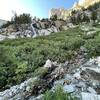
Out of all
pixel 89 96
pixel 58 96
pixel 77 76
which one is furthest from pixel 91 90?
pixel 58 96

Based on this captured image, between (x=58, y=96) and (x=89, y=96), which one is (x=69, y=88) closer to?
(x=89, y=96)

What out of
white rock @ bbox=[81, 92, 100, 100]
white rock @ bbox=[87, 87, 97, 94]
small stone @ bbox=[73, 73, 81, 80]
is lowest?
white rock @ bbox=[87, 87, 97, 94]

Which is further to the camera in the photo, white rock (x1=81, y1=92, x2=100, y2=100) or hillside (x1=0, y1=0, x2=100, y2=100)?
hillside (x1=0, y1=0, x2=100, y2=100)

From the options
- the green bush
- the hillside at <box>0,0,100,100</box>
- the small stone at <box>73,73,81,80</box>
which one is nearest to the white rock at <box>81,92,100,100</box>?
the hillside at <box>0,0,100,100</box>

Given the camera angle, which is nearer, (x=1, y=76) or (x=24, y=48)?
(x=1, y=76)

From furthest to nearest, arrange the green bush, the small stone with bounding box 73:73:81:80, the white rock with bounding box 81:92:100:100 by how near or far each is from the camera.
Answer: the small stone with bounding box 73:73:81:80
the white rock with bounding box 81:92:100:100
the green bush

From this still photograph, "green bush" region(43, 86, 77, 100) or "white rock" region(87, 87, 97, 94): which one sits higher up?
"green bush" region(43, 86, 77, 100)

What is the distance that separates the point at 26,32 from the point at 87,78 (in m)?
70.5

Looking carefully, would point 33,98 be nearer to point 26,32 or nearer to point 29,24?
point 26,32

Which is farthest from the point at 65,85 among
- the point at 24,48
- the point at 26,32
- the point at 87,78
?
the point at 26,32

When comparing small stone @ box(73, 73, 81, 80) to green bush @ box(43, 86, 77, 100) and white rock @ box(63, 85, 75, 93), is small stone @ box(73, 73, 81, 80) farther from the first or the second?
green bush @ box(43, 86, 77, 100)

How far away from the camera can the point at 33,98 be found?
966 cm

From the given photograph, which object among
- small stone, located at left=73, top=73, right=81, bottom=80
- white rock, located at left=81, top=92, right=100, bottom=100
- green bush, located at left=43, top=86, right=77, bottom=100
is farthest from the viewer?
small stone, located at left=73, top=73, right=81, bottom=80

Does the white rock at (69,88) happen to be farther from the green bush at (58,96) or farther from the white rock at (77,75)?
the white rock at (77,75)
